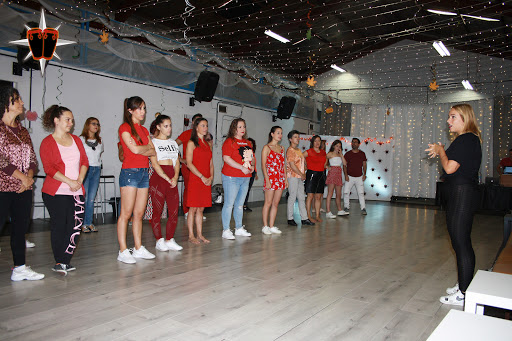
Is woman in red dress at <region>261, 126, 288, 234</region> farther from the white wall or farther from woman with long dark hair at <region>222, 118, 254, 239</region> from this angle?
the white wall

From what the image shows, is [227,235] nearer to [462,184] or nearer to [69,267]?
[69,267]

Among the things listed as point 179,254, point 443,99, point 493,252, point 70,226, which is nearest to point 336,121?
point 443,99

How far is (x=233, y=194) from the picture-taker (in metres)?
4.80

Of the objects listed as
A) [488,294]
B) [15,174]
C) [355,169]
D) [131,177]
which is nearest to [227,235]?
[131,177]

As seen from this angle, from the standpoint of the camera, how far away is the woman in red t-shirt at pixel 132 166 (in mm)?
3398

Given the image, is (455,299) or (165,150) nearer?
(455,299)

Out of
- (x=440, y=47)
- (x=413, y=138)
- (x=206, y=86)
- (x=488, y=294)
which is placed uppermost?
(x=440, y=47)

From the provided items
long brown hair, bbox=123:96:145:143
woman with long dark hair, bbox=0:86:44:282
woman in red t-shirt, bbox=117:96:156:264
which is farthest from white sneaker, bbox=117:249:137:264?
long brown hair, bbox=123:96:145:143

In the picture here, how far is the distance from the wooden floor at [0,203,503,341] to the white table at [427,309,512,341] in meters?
0.99

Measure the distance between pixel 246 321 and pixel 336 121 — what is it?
40.1ft

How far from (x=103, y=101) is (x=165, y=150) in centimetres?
375

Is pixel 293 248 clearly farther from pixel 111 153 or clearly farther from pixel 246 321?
pixel 111 153

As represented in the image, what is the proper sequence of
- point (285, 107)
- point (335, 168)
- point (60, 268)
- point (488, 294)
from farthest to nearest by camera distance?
point (285, 107)
point (335, 168)
point (60, 268)
point (488, 294)

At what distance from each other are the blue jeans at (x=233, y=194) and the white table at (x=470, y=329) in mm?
3586
